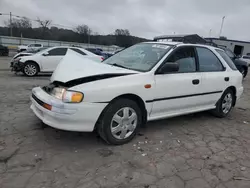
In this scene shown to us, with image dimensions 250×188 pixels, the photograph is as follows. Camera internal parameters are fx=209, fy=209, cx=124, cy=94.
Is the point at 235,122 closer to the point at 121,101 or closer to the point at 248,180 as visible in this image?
the point at 248,180

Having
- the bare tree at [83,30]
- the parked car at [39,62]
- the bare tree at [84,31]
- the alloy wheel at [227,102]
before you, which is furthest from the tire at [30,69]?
the bare tree at [83,30]

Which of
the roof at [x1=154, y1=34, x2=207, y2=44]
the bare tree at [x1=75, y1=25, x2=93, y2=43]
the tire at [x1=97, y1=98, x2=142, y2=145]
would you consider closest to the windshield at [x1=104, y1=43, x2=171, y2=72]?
the tire at [x1=97, y1=98, x2=142, y2=145]

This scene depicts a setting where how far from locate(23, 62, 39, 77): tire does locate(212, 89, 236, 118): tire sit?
25.8 feet

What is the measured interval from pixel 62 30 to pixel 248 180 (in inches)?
2055

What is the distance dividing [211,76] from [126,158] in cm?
240

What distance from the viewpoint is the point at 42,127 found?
3521 mm

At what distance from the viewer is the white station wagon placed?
2.71 m

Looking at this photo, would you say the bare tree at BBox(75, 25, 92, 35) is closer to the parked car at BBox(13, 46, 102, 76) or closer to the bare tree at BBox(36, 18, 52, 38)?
the bare tree at BBox(36, 18, 52, 38)

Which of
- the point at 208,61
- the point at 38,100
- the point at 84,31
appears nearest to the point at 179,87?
the point at 208,61

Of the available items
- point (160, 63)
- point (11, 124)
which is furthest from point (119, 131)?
point (11, 124)

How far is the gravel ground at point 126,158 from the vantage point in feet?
7.63

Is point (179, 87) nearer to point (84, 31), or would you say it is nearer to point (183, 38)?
point (183, 38)

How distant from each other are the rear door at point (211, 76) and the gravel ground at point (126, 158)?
64 centimetres

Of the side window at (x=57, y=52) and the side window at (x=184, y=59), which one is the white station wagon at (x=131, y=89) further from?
the side window at (x=57, y=52)
